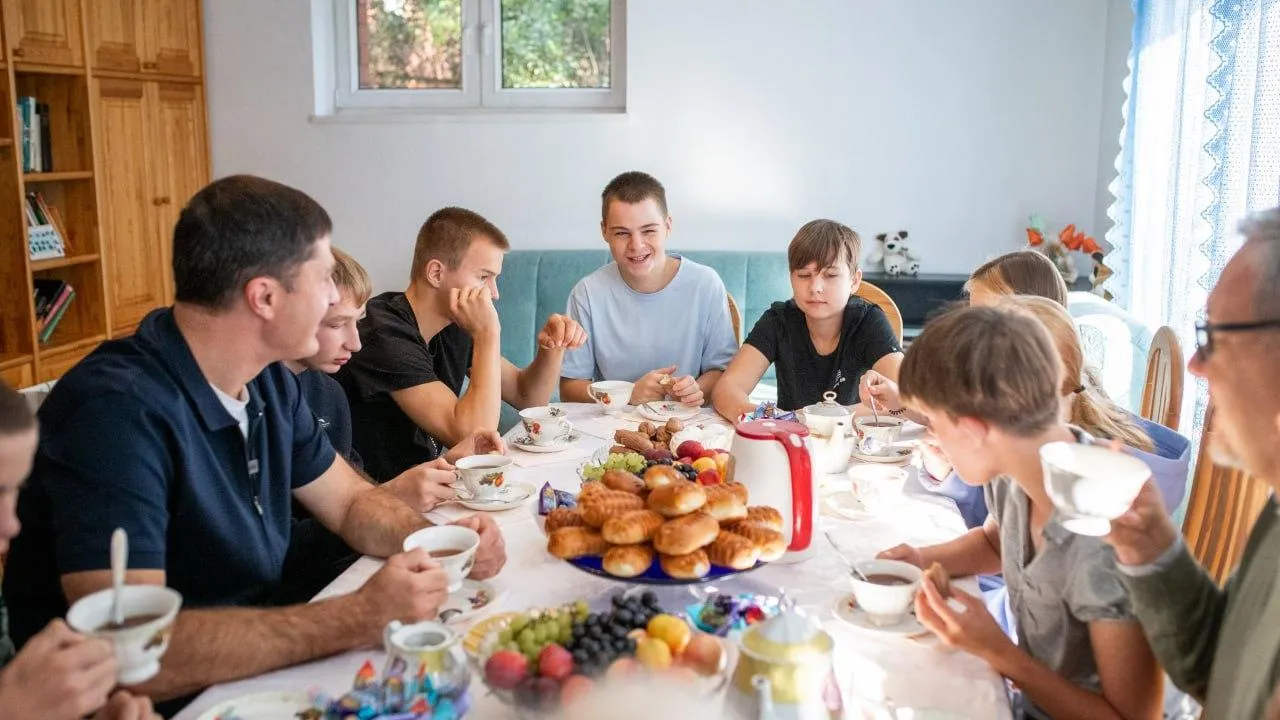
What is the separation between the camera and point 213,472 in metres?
1.51

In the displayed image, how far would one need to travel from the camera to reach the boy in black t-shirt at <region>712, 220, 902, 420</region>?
271 cm

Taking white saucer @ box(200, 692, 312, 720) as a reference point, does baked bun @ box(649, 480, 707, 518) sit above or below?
above

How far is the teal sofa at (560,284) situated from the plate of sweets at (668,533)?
2659mm

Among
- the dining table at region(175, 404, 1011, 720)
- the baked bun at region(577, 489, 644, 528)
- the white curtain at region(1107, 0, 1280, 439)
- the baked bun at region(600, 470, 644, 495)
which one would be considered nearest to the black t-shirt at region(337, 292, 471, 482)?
the dining table at region(175, 404, 1011, 720)

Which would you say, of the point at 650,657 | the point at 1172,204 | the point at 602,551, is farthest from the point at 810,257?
the point at 650,657

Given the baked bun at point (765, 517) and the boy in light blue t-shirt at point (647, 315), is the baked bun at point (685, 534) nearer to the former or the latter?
the baked bun at point (765, 517)

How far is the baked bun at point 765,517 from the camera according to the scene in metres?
1.51

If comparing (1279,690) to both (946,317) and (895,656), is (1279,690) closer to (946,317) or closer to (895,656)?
(895,656)

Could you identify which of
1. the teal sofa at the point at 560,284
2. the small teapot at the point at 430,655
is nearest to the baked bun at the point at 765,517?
the small teapot at the point at 430,655

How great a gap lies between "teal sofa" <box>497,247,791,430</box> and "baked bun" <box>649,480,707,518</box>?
2.69 metres

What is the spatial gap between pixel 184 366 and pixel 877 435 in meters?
1.42

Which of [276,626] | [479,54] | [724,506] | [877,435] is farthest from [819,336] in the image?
[479,54]

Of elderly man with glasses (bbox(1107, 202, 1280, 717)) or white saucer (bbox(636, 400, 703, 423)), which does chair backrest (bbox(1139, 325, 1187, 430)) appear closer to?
elderly man with glasses (bbox(1107, 202, 1280, 717))

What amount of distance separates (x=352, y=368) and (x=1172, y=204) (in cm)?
232
